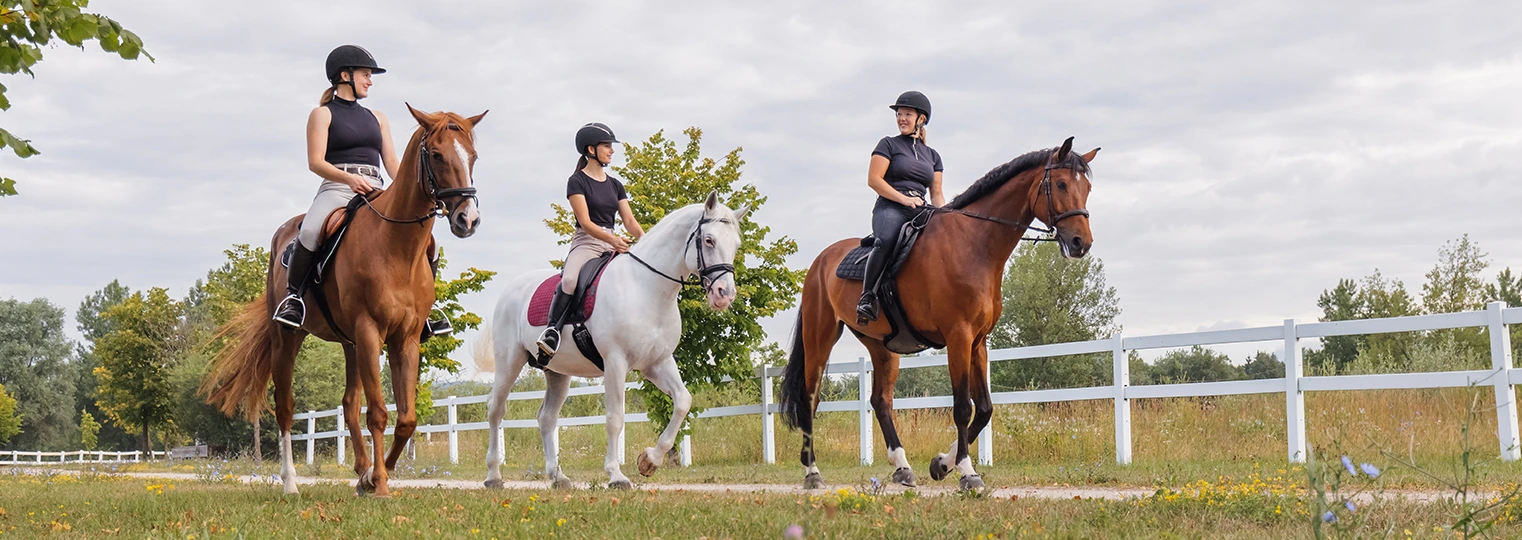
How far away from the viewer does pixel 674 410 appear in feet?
31.3

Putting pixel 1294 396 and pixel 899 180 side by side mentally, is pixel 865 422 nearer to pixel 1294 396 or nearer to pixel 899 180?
pixel 1294 396

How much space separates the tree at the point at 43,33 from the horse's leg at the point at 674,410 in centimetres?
430

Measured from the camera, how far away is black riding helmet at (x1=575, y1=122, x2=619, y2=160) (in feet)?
34.8

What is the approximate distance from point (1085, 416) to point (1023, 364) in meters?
29.3

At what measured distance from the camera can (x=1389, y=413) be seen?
1352 cm

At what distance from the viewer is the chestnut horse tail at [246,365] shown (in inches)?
382

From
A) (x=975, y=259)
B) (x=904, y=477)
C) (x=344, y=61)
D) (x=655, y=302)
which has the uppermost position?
(x=344, y=61)

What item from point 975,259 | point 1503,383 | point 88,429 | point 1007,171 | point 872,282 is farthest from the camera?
point 88,429

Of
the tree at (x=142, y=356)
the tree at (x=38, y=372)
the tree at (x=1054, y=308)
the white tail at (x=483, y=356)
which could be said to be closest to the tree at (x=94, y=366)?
the tree at (x=38, y=372)

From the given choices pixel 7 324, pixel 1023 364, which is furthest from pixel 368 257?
pixel 7 324

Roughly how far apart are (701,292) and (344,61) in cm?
932

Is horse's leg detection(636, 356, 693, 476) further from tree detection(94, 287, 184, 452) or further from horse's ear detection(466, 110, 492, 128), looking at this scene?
tree detection(94, 287, 184, 452)

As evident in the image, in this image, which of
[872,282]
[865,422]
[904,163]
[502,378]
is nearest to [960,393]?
[872,282]

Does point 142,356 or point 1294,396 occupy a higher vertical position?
point 142,356
